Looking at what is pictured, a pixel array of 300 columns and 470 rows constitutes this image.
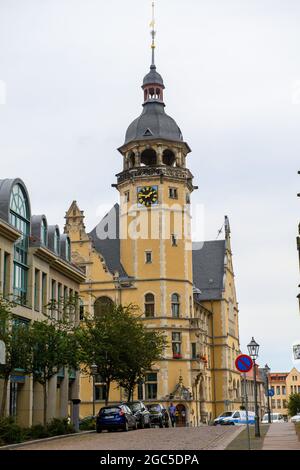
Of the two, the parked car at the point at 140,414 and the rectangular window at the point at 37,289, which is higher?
the rectangular window at the point at 37,289

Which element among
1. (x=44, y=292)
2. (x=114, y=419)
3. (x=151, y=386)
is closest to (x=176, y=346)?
(x=151, y=386)

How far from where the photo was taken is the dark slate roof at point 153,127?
7819 cm

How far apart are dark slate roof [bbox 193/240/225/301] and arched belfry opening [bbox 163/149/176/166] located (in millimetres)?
18149

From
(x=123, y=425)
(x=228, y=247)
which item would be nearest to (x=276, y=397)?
(x=228, y=247)

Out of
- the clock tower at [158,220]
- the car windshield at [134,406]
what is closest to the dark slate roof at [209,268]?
the clock tower at [158,220]

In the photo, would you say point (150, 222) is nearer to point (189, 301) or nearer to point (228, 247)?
point (189, 301)

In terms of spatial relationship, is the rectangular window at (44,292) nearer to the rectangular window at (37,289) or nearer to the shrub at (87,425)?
the rectangular window at (37,289)

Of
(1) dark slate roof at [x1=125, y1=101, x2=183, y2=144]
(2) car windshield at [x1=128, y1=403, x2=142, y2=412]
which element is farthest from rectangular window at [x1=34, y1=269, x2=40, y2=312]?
(1) dark slate roof at [x1=125, y1=101, x2=183, y2=144]

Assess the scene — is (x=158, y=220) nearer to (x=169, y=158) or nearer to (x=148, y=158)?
(x=169, y=158)

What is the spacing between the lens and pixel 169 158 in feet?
260

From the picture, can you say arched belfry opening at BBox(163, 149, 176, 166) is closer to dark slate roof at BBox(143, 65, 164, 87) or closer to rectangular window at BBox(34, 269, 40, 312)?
dark slate roof at BBox(143, 65, 164, 87)

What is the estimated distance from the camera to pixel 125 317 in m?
53.3

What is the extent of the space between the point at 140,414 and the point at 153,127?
41210 millimetres

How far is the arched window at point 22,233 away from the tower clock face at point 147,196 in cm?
3175
